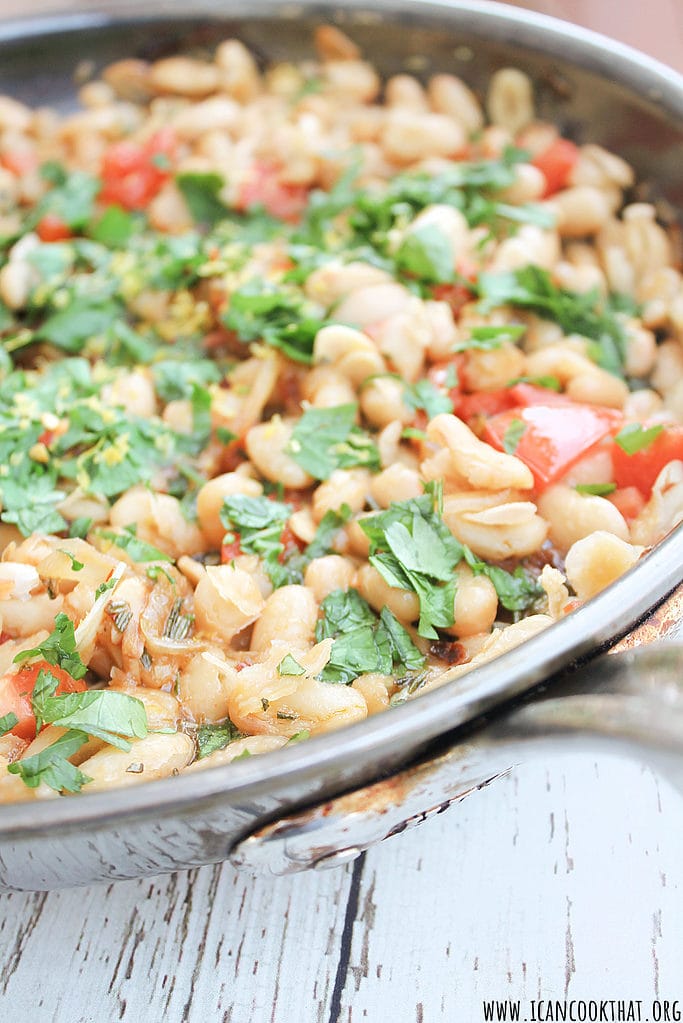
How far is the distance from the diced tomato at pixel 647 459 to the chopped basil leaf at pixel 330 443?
0.29 meters

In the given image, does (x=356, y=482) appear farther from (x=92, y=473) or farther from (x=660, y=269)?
(x=660, y=269)

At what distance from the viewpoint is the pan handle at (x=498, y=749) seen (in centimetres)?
72

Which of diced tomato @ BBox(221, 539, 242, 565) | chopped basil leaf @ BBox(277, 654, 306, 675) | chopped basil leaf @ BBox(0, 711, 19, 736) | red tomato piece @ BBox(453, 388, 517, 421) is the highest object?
red tomato piece @ BBox(453, 388, 517, 421)

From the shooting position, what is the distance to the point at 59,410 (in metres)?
1.31

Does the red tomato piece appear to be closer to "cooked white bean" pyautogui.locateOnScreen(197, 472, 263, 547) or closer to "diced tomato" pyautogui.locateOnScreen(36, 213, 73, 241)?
"cooked white bean" pyautogui.locateOnScreen(197, 472, 263, 547)

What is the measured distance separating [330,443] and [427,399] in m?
0.14

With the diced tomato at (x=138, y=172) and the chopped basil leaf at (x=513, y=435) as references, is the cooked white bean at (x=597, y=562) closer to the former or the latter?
the chopped basil leaf at (x=513, y=435)

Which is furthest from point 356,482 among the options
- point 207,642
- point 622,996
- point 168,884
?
point 622,996

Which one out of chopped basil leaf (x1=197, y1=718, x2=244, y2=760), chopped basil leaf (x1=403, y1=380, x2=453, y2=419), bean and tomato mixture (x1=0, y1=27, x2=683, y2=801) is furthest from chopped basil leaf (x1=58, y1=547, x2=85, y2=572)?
chopped basil leaf (x1=403, y1=380, x2=453, y2=419)

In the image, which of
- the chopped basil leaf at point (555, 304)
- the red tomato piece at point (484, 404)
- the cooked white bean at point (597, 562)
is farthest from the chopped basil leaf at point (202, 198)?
the cooked white bean at point (597, 562)

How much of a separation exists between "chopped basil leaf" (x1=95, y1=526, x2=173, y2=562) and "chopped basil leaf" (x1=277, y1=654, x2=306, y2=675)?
23 centimetres

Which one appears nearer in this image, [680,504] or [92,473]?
[680,504]

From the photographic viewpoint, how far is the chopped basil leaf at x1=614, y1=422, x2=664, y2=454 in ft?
3.84

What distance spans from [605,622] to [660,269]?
81cm
